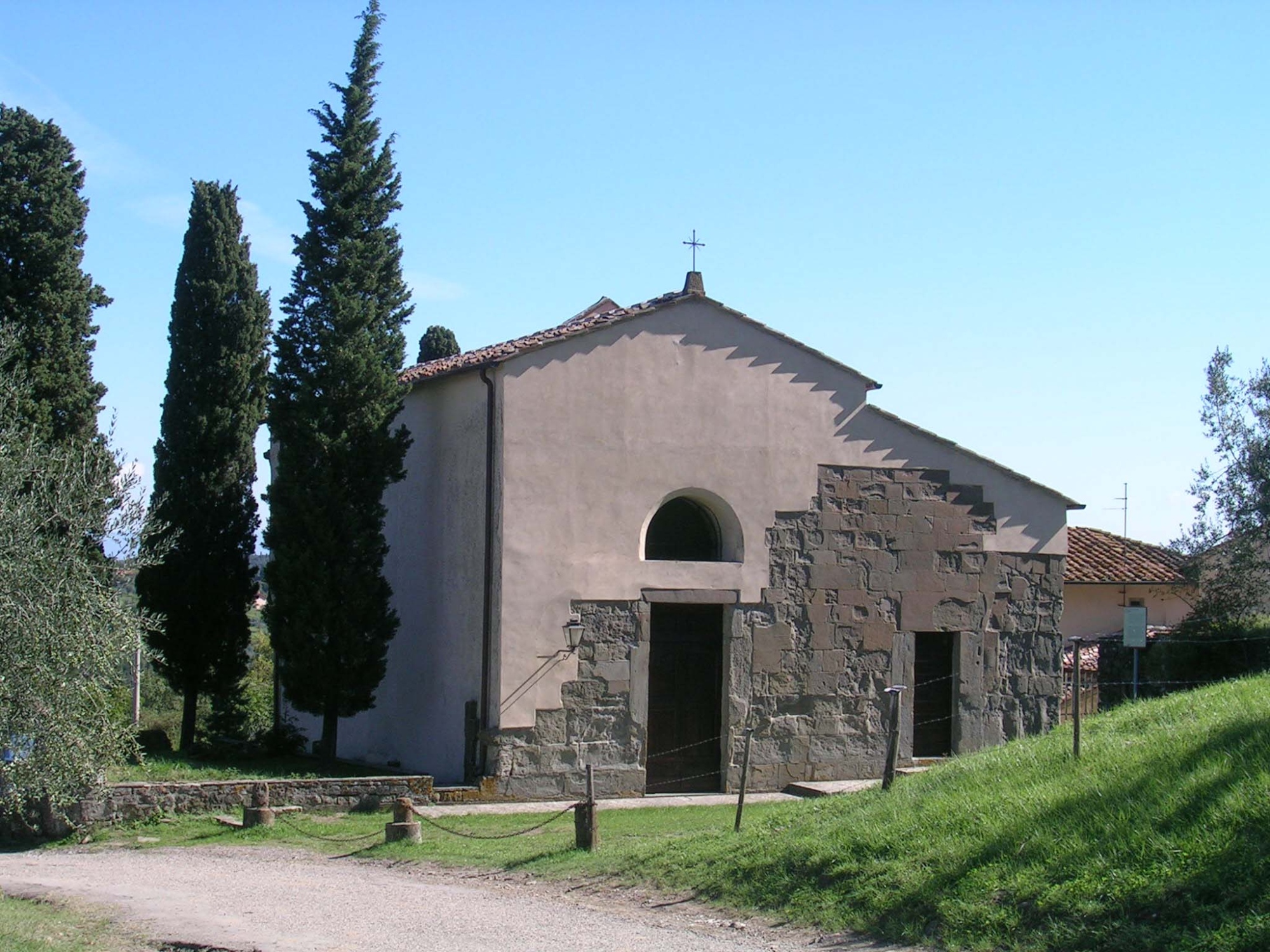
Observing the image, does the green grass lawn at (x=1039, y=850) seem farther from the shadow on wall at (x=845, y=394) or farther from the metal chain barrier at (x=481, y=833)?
the shadow on wall at (x=845, y=394)

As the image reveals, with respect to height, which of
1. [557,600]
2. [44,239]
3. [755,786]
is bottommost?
[755,786]

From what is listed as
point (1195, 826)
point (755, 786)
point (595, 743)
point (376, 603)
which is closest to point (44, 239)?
point (376, 603)

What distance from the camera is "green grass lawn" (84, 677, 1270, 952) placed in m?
7.66

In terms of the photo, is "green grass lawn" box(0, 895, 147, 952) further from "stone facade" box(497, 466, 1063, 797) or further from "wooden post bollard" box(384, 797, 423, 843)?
"stone facade" box(497, 466, 1063, 797)

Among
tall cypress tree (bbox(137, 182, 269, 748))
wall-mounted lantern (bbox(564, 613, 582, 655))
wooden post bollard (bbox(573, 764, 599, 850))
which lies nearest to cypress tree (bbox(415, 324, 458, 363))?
tall cypress tree (bbox(137, 182, 269, 748))

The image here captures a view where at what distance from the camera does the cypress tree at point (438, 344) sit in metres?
30.5

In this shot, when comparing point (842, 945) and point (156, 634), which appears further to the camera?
point (156, 634)

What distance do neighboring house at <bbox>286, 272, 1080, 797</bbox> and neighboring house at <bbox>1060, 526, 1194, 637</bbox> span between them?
9218 mm

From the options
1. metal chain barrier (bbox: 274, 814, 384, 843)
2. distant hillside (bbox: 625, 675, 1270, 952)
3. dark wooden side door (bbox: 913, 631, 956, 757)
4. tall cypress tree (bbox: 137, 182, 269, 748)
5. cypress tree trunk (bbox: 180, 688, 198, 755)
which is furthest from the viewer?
cypress tree trunk (bbox: 180, 688, 198, 755)

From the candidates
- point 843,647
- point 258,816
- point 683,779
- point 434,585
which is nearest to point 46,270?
point 434,585

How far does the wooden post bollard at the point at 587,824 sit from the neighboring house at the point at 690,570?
15.0 ft

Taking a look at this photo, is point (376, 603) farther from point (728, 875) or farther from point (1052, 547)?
point (1052, 547)

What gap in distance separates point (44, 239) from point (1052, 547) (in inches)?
623

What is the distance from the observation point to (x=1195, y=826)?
27.0ft
